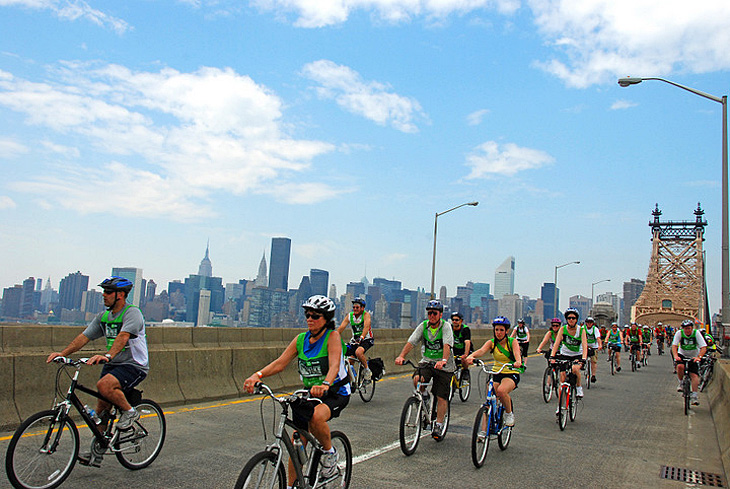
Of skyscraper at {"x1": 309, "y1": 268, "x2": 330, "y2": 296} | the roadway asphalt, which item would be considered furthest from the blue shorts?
skyscraper at {"x1": 309, "y1": 268, "x2": 330, "y2": 296}

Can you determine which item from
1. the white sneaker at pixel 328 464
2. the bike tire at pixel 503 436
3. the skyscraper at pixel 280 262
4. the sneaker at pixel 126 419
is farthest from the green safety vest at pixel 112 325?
the skyscraper at pixel 280 262

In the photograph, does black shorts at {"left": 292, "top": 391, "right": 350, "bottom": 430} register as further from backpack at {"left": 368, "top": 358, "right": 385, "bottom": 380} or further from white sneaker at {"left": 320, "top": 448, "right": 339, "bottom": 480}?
backpack at {"left": 368, "top": 358, "right": 385, "bottom": 380}

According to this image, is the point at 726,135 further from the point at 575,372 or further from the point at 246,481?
the point at 246,481

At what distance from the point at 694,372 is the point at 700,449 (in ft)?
14.0

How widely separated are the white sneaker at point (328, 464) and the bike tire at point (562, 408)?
622cm

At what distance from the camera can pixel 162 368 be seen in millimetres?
11070

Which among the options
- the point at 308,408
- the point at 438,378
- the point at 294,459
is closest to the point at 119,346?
the point at 308,408

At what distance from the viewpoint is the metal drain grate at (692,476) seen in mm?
7371

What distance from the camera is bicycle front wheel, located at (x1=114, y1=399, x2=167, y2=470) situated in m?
6.61

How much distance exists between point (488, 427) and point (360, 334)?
5451 millimetres

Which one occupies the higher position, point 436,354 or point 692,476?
point 436,354

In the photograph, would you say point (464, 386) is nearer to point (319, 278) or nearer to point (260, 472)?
point (260, 472)

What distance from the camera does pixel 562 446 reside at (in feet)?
29.7

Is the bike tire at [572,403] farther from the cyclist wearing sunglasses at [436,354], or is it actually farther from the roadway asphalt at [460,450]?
the cyclist wearing sunglasses at [436,354]
